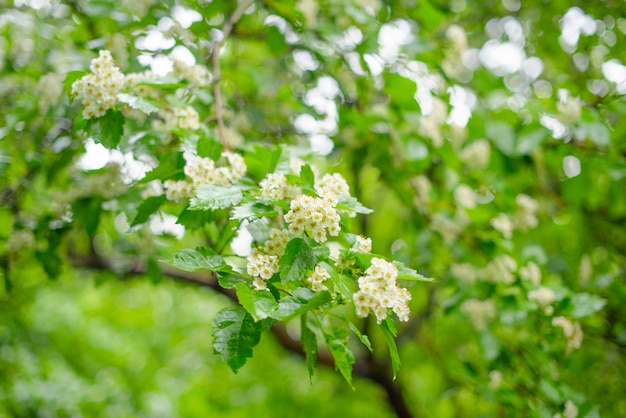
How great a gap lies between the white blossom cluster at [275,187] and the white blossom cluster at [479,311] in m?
1.54

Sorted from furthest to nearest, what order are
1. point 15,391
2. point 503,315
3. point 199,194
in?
1. point 15,391
2. point 503,315
3. point 199,194

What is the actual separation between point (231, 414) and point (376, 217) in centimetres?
242

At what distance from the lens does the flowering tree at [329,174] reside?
141 centimetres

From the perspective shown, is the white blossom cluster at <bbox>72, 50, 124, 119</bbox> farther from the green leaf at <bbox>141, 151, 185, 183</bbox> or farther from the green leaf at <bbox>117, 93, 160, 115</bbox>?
the green leaf at <bbox>141, 151, 185, 183</bbox>

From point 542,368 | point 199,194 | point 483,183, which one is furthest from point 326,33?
point 542,368

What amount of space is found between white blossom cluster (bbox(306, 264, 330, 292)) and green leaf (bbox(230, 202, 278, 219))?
18cm

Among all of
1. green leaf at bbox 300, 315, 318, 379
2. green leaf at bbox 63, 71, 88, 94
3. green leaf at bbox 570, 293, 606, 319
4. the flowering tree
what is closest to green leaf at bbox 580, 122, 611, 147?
the flowering tree

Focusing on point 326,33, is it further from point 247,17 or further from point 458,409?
point 458,409

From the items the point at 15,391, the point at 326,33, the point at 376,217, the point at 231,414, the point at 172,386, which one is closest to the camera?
the point at 326,33

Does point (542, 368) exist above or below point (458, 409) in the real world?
above

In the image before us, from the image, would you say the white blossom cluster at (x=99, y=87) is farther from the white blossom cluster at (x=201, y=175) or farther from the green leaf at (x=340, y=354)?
the green leaf at (x=340, y=354)

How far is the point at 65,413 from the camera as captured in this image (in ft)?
14.7

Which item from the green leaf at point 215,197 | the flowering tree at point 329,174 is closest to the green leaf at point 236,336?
the flowering tree at point 329,174

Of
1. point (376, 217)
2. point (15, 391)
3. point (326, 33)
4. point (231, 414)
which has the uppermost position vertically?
point (326, 33)
